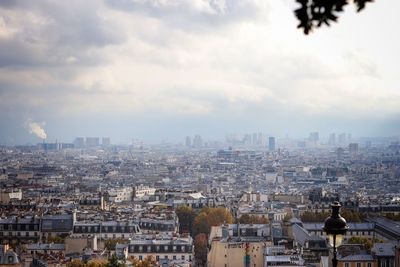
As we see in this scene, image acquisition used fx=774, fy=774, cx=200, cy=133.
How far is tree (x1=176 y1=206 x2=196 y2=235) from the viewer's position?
56.1 m

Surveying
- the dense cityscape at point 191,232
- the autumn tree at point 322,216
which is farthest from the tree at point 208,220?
the autumn tree at point 322,216

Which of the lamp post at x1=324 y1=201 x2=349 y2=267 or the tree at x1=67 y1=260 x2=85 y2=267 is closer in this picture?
the lamp post at x1=324 y1=201 x2=349 y2=267

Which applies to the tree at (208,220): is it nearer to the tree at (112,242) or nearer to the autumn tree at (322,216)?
the autumn tree at (322,216)

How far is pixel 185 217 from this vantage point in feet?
190

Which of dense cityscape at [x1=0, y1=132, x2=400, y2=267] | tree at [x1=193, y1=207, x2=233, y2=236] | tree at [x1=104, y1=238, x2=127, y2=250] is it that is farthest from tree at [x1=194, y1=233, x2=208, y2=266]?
tree at [x1=193, y1=207, x2=233, y2=236]

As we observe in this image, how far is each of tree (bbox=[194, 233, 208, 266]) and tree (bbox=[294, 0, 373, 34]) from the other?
38.6 metres

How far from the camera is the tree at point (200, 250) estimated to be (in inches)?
1694

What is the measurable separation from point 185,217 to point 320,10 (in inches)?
2145

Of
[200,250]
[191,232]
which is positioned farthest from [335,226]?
[191,232]

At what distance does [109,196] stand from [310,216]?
27.6 m

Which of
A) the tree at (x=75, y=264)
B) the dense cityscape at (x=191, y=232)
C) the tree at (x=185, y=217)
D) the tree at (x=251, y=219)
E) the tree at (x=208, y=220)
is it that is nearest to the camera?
the tree at (x=75, y=264)

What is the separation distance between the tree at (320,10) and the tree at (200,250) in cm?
3862

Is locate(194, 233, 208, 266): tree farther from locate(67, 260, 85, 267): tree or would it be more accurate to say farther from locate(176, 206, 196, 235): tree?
locate(67, 260, 85, 267): tree

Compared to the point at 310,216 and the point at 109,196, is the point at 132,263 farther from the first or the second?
the point at 109,196
